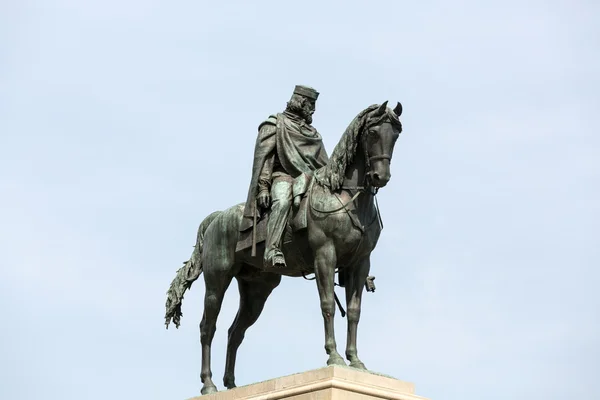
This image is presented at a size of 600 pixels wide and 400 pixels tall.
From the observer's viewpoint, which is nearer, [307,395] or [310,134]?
[307,395]

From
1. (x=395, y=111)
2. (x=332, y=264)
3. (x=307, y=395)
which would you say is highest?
(x=395, y=111)

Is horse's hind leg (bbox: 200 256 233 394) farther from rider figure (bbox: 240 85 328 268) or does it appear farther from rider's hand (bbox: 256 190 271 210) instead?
rider's hand (bbox: 256 190 271 210)

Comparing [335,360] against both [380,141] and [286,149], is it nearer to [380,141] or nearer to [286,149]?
[380,141]

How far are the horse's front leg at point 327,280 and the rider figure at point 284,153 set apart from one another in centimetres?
98

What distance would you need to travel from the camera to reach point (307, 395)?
25.4m

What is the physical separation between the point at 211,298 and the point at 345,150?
3649 millimetres

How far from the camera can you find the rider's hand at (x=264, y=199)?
2714 centimetres

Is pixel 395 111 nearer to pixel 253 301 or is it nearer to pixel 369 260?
pixel 369 260

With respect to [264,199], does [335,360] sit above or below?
below

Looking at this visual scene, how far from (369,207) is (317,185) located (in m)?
0.84

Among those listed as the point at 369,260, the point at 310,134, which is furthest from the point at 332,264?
the point at 310,134

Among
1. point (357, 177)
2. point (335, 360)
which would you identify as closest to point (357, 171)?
point (357, 177)

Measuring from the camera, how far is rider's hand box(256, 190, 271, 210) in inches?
1069

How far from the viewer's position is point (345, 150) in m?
26.2
